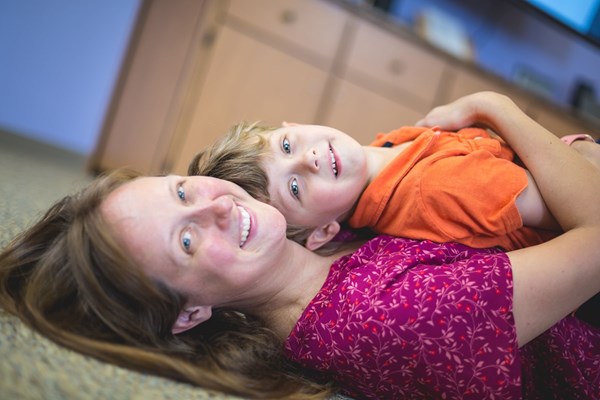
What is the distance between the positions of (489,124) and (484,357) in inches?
20.9

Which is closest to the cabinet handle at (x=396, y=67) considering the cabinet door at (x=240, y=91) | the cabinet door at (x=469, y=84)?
the cabinet door at (x=469, y=84)

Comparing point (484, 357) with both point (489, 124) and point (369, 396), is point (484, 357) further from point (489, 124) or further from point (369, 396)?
point (489, 124)

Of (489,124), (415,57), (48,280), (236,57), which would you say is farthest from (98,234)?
(415,57)

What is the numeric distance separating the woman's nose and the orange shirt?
33 centimetres

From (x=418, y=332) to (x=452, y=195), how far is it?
0.28m

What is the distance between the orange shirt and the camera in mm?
842

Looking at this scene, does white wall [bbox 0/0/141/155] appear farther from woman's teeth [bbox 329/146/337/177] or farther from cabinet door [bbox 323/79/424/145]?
woman's teeth [bbox 329/146/337/177]

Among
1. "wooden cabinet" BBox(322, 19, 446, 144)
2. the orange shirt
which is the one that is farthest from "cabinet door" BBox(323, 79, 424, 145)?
the orange shirt

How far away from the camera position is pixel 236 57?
209 cm

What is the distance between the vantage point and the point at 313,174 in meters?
0.94

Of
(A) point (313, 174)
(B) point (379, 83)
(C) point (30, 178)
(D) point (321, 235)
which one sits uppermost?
(B) point (379, 83)

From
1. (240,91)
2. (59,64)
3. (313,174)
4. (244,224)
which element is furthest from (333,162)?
(59,64)

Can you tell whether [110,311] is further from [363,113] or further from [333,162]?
[363,113]

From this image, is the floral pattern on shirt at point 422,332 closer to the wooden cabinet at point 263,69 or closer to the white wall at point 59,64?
the wooden cabinet at point 263,69
